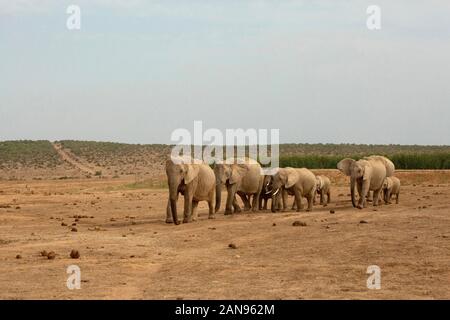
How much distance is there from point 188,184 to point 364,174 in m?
9.04

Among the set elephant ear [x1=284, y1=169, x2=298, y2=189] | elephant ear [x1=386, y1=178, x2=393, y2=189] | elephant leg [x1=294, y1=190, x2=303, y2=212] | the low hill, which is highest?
elephant ear [x1=284, y1=169, x2=298, y2=189]

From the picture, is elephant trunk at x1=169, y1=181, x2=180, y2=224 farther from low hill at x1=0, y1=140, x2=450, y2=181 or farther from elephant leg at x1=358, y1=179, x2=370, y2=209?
low hill at x1=0, y1=140, x2=450, y2=181

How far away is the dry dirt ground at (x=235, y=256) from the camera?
12148 mm

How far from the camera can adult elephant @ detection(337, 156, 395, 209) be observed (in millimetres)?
29922

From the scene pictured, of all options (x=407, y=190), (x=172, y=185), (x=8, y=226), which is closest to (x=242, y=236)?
(x=172, y=185)

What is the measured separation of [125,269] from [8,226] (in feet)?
34.1

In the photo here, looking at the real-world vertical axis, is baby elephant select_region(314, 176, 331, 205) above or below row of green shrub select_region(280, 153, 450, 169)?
above

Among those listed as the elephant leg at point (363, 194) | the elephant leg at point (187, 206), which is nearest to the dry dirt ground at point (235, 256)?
the elephant leg at point (187, 206)

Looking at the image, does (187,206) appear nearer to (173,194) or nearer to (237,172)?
(173,194)

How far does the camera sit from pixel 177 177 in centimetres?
2344

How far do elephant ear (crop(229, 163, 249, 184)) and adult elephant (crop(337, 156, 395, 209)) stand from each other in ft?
14.1

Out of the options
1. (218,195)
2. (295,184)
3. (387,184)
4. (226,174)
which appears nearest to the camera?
(218,195)

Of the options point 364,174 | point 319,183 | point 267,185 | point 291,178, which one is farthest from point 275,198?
point 364,174

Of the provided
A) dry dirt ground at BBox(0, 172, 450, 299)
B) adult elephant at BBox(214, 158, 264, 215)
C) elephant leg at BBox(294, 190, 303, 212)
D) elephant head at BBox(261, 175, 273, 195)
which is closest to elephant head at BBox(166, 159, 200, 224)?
dry dirt ground at BBox(0, 172, 450, 299)
